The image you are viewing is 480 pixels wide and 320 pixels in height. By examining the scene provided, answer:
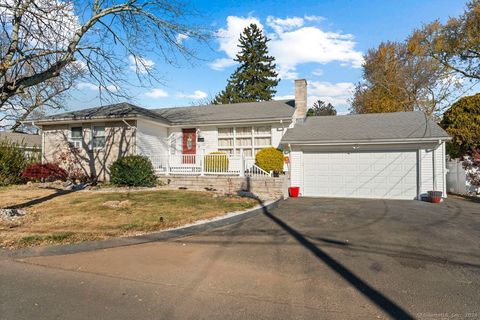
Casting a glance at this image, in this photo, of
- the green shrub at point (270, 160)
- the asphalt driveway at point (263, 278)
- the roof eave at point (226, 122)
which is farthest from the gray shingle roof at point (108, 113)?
the asphalt driveway at point (263, 278)

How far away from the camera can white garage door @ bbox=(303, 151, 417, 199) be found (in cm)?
1282

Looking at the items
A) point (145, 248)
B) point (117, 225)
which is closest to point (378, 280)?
point (145, 248)

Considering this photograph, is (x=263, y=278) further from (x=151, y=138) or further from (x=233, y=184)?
(x=151, y=138)

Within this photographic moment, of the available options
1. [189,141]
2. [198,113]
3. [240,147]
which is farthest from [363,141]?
[198,113]

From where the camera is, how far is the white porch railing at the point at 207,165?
13.4 meters

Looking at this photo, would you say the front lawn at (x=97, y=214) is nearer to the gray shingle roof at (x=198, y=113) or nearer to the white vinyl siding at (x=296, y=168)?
the white vinyl siding at (x=296, y=168)

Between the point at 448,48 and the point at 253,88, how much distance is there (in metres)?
20.6

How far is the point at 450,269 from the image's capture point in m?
4.43

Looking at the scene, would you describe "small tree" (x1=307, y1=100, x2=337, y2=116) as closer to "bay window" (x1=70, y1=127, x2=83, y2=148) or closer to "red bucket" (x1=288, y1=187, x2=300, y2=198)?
"red bucket" (x1=288, y1=187, x2=300, y2=198)

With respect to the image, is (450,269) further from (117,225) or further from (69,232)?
(69,232)

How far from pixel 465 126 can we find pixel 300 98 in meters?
8.22

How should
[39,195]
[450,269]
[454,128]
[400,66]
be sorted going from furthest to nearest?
[400,66]
[454,128]
[39,195]
[450,269]

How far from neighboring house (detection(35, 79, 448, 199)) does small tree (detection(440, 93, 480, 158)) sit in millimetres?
1967

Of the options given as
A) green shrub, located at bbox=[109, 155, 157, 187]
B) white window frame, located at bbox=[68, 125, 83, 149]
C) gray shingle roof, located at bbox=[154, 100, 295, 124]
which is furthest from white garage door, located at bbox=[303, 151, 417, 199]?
white window frame, located at bbox=[68, 125, 83, 149]
